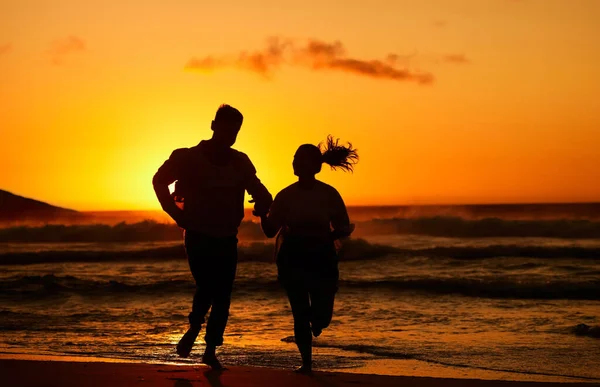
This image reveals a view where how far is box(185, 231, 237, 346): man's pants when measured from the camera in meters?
6.11

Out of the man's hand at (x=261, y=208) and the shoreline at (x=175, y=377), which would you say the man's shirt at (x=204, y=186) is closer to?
the man's hand at (x=261, y=208)

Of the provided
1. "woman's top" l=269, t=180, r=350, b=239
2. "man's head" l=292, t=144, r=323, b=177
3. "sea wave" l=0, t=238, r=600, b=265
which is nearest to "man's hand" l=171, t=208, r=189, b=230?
"woman's top" l=269, t=180, r=350, b=239

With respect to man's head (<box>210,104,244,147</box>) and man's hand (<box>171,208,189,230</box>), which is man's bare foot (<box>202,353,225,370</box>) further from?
man's head (<box>210,104,244,147</box>)

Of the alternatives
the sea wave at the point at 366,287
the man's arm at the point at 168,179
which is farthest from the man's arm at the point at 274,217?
the sea wave at the point at 366,287

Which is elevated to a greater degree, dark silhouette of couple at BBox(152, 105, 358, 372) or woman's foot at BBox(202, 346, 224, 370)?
dark silhouette of couple at BBox(152, 105, 358, 372)

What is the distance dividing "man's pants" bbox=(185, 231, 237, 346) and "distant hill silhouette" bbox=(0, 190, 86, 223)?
1716 inches

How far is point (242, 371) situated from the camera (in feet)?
20.7

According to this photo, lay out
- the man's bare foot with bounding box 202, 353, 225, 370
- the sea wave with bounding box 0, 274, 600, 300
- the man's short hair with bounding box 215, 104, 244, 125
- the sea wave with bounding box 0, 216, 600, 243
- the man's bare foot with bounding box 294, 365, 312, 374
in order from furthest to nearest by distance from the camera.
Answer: the sea wave with bounding box 0, 216, 600, 243
the sea wave with bounding box 0, 274, 600, 300
the man's bare foot with bounding box 294, 365, 312, 374
the man's bare foot with bounding box 202, 353, 225, 370
the man's short hair with bounding box 215, 104, 244, 125

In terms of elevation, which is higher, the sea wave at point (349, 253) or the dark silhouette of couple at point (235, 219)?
the dark silhouette of couple at point (235, 219)

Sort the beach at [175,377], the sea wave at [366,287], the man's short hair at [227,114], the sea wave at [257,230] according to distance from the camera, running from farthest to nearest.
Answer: the sea wave at [257,230]
the sea wave at [366,287]
the man's short hair at [227,114]
the beach at [175,377]

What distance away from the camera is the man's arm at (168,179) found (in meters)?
6.08

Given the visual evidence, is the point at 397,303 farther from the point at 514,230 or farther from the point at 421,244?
the point at 514,230

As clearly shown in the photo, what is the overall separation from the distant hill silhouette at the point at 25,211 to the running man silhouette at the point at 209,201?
43643mm

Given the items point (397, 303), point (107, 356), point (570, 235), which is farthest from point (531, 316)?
point (570, 235)
